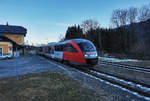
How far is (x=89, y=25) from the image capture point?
4688 cm

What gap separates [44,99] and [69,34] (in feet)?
158

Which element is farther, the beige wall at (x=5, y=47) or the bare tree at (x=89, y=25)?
the bare tree at (x=89, y=25)

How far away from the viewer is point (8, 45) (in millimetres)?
24422

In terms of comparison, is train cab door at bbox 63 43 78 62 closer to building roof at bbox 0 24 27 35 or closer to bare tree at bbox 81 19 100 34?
building roof at bbox 0 24 27 35

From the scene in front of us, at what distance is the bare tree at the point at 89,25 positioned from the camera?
4560cm

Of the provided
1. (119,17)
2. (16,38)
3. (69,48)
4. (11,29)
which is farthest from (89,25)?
(69,48)

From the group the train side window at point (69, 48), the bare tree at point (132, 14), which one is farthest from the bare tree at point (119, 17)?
the train side window at point (69, 48)

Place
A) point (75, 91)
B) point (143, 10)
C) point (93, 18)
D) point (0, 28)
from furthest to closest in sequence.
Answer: point (93, 18), point (0, 28), point (143, 10), point (75, 91)

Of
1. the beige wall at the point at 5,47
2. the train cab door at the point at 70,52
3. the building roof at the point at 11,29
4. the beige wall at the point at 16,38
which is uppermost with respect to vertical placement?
the building roof at the point at 11,29

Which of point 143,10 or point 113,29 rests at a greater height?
point 143,10

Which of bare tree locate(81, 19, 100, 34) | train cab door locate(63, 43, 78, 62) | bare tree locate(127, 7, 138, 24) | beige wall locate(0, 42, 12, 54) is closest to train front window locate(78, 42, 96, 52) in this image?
train cab door locate(63, 43, 78, 62)

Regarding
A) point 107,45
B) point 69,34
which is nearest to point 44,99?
point 107,45

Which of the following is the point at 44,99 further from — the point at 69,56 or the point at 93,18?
the point at 93,18

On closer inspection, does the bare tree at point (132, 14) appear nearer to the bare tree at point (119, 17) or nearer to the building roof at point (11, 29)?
the bare tree at point (119, 17)
